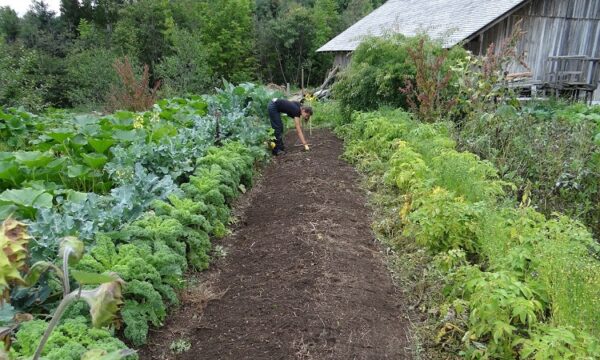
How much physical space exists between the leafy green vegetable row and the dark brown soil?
0.50 metres

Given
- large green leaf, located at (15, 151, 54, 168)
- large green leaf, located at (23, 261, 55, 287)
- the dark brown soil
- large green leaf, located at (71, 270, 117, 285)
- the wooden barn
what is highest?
the wooden barn

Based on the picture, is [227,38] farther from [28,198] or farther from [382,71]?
[28,198]

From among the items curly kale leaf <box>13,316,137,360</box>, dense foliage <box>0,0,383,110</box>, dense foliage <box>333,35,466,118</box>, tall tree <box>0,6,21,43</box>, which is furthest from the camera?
tall tree <box>0,6,21,43</box>

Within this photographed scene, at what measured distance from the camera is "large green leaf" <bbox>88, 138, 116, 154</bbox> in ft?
18.8

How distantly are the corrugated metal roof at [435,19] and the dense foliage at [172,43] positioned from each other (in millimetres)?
6836

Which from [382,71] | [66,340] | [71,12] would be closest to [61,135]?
[66,340]

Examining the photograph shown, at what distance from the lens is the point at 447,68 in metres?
9.42

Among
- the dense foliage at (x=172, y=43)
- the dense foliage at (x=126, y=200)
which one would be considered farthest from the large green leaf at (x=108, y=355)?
the dense foliage at (x=172, y=43)

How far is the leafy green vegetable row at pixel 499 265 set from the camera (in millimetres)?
2518

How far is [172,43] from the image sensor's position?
25562 millimetres

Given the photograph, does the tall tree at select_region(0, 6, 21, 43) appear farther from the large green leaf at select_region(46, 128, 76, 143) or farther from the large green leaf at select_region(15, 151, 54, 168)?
the large green leaf at select_region(15, 151, 54, 168)

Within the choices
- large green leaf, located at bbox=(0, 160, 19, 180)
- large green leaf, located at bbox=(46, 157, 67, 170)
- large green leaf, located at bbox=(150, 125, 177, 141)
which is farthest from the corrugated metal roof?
large green leaf, located at bbox=(0, 160, 19, 180)

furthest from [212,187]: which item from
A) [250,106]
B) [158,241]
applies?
[250,106]

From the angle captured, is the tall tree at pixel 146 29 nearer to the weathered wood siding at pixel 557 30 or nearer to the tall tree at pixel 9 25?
Answer: the tall tree at pixel 9 25
